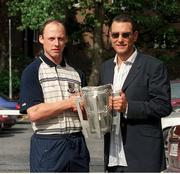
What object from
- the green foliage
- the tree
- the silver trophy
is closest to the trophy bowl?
the silver trophy

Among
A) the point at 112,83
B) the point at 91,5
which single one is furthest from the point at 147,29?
the point at 112,83

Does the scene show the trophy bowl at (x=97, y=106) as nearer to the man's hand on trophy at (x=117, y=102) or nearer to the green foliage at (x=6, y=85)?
the man's hand on trophy at (x=117, y=102)

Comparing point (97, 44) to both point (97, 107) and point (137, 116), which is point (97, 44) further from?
point (97, 107)

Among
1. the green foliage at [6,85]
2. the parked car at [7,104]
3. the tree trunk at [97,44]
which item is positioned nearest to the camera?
the parked car at [7,104]

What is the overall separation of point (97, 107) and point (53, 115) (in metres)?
0.36

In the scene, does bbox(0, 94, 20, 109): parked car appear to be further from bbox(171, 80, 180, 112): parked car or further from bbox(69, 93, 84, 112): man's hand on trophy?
bbox(69, 93, 84, 112): man's hand on trophy

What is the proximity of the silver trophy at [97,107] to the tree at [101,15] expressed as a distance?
20.2 m

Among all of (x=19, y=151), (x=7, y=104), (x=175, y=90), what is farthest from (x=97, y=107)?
(x=7, y=104)

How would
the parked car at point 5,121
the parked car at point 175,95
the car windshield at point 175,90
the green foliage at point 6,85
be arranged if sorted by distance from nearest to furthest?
the parked car at point 175,95 → the car windshield at point 175,90 → the parked car at point 5,121 → the green foliage at point 6,85

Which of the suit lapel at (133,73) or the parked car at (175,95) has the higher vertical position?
the suit lapel at (133,73)

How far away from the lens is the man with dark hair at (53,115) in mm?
3988

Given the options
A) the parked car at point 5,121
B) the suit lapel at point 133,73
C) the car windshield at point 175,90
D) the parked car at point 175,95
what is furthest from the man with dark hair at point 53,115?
the parked car at point 5,121

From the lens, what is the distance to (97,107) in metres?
3.73

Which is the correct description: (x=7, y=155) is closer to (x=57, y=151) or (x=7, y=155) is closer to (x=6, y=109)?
(x=6, y=109)
